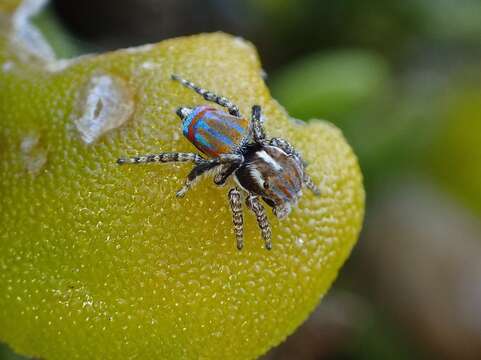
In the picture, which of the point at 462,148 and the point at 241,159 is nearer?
the point at 241,159

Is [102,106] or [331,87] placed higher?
[102,106]

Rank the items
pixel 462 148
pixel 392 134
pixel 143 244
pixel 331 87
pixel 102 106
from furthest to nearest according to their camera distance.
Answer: pixel 462 148
pixel 392 134
pixel 331 87
pixel 102 106
pixel 143 244

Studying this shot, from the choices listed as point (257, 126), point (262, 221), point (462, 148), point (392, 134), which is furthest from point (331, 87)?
point (262, 221)

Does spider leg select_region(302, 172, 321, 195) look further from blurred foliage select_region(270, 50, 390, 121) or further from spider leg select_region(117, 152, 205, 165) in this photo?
blurred foliage select_region(270, 50, 390, 121)

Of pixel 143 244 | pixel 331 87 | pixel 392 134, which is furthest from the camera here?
pixel 392 134

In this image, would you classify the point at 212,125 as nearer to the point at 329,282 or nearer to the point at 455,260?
the point at 329,282

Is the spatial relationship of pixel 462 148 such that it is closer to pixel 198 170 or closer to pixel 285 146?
pixel 285 146
